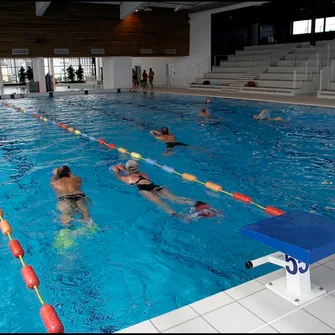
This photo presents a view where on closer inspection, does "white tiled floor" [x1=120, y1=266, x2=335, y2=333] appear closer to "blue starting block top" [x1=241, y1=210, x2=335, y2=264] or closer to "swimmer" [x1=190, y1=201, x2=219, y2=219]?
"blue starting block top" [x1=241, y1=210, x2=335, y2=264]

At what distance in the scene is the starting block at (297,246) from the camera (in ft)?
8.11

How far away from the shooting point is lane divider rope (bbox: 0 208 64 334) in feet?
7.93

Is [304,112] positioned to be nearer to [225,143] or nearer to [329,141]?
[329,141]

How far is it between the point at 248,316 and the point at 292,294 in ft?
1.37

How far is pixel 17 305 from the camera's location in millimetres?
3186

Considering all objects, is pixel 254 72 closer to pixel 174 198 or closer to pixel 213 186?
pixel 213 186

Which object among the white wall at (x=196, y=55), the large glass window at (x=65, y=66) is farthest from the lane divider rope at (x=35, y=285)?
the large glass window at (x=65, y=66)

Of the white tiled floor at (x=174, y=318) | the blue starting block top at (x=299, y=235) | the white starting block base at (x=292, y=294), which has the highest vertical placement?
the blue starting block top at (x=299, y=235)

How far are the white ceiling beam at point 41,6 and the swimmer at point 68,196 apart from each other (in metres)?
15.3

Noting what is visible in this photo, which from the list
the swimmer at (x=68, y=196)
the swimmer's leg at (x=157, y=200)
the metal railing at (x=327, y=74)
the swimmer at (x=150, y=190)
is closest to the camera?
the swimmer at (x=68, y=196)

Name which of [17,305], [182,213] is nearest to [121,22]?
[182,213]

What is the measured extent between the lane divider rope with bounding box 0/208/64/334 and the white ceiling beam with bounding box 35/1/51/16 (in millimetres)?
16037

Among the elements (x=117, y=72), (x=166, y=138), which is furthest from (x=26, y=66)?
(x=166, y=138)

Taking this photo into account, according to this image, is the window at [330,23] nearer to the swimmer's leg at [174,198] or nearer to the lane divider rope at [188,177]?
the lane divider rope at [188,177]
